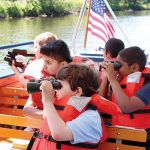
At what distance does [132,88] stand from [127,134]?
1.34 feet

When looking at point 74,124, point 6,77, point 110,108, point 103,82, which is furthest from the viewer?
point 6,77

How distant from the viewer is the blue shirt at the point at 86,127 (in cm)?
196

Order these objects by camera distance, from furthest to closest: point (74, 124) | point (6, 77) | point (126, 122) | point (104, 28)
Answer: point (104, 28), point (6, 77), point (126, 122), point (74, 124)

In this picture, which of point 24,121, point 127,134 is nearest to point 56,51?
point 24,121

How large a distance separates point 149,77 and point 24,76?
1007mm

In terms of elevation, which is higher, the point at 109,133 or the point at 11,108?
the point at 109,133

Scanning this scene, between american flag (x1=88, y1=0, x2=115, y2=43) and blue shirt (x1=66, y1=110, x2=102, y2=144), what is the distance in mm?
4304

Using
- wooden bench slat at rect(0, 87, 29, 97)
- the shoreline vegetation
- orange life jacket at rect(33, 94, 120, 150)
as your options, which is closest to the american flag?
wooden bench slat at rect(0, 87, 29, 97)

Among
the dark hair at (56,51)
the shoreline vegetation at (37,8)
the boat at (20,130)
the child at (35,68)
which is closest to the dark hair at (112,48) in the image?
the child at (35,68)

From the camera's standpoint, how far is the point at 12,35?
21047 millimetres

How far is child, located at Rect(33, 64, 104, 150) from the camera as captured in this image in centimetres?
195

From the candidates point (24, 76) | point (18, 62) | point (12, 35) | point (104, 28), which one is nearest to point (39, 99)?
point (24, 76)

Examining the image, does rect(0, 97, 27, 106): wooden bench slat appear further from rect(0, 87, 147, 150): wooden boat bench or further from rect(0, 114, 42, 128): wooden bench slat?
rect(0, 114, 42, 128): wooden bench slat

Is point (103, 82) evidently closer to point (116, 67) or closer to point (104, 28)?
point (116, 67)
